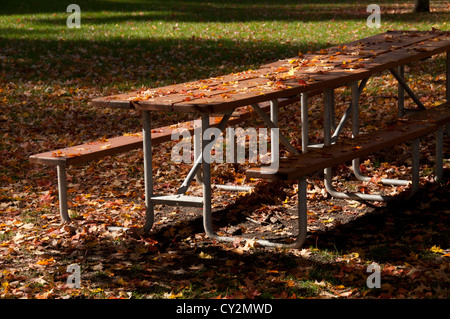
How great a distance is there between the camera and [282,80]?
5.64 m

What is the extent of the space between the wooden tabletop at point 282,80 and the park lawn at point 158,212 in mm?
1040

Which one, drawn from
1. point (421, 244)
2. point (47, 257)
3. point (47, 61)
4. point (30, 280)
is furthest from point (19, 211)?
point (47, 61)

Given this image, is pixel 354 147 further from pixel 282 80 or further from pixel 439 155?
pixel 439 155

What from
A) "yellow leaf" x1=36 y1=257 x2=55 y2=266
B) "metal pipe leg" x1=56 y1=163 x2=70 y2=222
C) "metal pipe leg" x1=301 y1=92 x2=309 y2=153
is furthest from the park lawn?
"metal pipe leg" x1=301 y1=92 x2=309 y2=153

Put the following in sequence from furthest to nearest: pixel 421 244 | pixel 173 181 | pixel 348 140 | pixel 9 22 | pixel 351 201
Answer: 1. pixel 9 22
2. pixel 173 181
3. pixel 351 201
4. pixel 348 140
5. pixel 421 244

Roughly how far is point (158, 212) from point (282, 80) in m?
1.59

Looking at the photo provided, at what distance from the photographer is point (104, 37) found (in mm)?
15578

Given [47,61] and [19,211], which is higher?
[47,61]

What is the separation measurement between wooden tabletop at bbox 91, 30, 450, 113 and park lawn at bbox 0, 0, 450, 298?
3.41 ft

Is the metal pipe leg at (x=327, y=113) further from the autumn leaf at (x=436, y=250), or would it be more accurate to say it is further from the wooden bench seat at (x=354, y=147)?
the autumn leaf at (x=436, y=250)

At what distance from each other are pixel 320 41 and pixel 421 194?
8754 mm

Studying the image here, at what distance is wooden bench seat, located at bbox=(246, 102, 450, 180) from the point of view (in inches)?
191

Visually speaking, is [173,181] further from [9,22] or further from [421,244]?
[9,22]

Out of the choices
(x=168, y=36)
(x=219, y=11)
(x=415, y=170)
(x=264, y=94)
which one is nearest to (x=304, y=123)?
(x=415, y=170)
